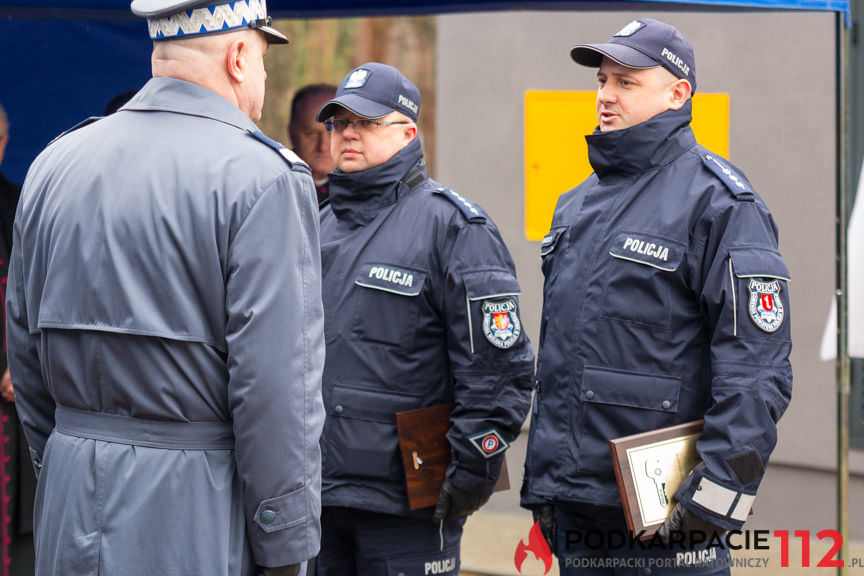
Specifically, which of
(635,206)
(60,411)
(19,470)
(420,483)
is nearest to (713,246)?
(635,206)

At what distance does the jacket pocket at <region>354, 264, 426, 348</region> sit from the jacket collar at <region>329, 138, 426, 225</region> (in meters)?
0.24

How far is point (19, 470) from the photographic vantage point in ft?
13.2

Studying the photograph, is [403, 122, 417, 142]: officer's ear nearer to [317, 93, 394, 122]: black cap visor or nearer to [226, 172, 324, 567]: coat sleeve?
[317, 93, 394, 122]: black cap visor

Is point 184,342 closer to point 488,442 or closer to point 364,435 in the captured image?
→ point 364,435

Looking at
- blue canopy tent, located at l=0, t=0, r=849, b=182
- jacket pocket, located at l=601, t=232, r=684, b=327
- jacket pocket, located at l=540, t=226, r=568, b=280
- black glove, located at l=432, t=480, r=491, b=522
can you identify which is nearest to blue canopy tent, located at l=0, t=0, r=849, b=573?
blue canopy tent, located at l=0, t=0, r=849, b=182

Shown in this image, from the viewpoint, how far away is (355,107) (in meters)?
3.30

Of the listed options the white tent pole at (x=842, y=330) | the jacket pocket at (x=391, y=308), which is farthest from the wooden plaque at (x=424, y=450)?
the white tent pole at (x=842, y=330)

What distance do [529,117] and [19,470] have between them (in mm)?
2481

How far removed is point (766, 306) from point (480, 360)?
2.74 ft

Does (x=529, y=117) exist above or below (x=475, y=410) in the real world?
above

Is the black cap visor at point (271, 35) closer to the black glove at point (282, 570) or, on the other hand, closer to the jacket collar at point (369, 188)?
the jacket collar at point (369, 188)

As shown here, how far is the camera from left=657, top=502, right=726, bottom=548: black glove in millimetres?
2621

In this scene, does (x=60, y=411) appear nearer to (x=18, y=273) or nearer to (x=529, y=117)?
(x=18, y=273)

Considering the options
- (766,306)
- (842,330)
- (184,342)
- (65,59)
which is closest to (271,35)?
(184,342)
